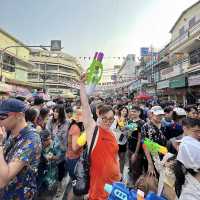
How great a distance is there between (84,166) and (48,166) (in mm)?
1568

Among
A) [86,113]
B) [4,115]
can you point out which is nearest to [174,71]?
[86,113]

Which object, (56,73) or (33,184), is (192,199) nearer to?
(33,184)

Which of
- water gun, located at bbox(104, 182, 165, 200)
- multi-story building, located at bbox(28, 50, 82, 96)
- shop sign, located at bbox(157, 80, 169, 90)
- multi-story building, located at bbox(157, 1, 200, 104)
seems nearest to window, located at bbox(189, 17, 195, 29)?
multi-story building, located at bbox(157, 1, 200, 104)

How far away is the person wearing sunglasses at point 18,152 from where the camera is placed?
2.19 m

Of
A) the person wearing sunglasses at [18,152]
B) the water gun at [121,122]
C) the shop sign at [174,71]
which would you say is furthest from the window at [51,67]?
the person wearing sunglasses at [18,152]

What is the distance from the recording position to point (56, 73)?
3332 inches

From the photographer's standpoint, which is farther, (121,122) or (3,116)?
(121,122)

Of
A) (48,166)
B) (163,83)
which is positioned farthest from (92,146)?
(163,83)

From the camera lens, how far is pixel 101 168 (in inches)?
110

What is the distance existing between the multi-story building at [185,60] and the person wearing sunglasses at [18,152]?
1864 cm

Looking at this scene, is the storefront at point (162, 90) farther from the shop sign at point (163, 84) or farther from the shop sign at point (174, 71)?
the shop sign at point (174, 71)

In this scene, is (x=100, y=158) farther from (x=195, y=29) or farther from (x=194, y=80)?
(x=195, y=29)

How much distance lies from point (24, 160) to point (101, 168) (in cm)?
88

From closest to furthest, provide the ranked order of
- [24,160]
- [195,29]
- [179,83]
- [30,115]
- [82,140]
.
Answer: [24,160], [82,140], [30,115], [179,83], [195,29]
